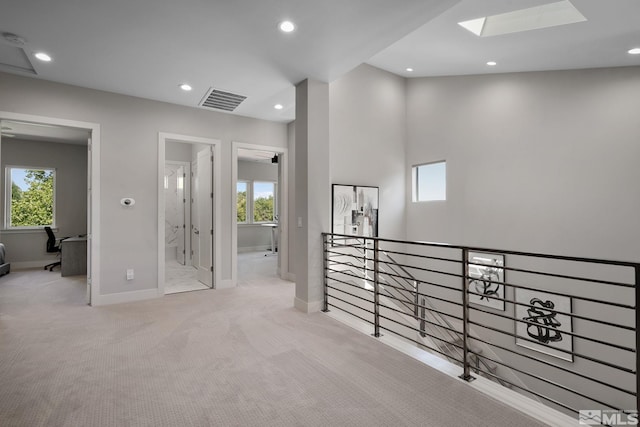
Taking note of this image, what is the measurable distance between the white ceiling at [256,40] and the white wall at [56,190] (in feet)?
14.6

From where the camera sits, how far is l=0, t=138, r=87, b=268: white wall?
22.1ft

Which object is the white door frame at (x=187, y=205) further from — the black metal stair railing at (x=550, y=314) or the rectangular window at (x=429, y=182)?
the rectangular window at (x=429, y=182)

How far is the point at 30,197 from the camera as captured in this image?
23.2ft

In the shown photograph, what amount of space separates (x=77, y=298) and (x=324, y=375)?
395cm

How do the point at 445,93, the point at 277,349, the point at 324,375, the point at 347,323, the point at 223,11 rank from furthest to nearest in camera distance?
the point at 445,93, the point at 347,323, the point at 277,349, the point at 223,11, the point at 324,375

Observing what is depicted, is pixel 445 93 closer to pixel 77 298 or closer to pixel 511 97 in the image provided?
pixel 511 97

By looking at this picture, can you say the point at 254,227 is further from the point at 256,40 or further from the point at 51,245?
the point at 256,40

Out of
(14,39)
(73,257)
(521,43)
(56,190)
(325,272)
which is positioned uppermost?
(521,43)

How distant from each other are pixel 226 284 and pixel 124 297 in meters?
A: 1.34

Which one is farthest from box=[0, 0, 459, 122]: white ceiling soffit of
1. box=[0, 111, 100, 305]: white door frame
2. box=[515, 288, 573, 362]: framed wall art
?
box=[515, 288, 573, 362]: framed wall art

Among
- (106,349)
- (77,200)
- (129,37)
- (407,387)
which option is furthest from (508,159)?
(77,200)

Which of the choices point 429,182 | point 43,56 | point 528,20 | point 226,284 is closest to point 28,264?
point 226,284

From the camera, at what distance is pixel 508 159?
5023mm

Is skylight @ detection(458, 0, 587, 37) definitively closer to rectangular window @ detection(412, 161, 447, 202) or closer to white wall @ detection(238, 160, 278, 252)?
rectangular window @ detection(412, 161, 447, 202)
